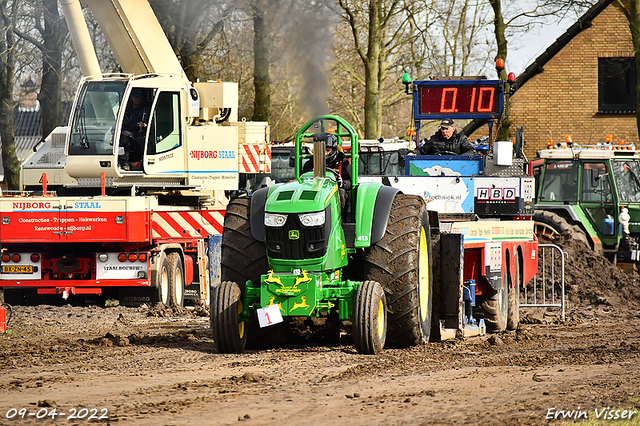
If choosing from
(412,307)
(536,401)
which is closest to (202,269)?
(412,307)

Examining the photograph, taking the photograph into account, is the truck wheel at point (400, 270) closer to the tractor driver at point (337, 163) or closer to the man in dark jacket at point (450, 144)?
the tractor driver at point (337, 163)

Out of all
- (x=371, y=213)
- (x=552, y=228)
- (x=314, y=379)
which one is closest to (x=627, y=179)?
(x=552, y=228)

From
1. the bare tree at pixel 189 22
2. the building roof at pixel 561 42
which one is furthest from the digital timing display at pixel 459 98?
the building roof at pixel 561 42

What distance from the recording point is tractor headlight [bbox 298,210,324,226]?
8.20 metres

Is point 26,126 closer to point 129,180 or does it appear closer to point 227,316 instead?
point 129,180

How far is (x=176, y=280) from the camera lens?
14.3m

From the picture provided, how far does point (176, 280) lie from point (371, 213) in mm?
6358

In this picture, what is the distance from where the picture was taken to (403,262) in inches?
338

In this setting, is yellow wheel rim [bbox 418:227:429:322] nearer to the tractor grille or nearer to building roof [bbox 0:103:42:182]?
the tractor grille

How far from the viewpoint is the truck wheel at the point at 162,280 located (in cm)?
1353

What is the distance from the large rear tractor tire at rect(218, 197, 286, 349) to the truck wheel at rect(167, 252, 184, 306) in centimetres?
528

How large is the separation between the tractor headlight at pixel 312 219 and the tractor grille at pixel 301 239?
36 millimetres

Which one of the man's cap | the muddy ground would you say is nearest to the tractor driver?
the muddy ground

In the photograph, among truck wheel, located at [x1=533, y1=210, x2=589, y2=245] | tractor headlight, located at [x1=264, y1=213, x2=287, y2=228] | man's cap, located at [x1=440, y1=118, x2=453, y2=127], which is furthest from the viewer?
truck wheel, located at [x1=533, y1=210, x2=589, y2=245]
